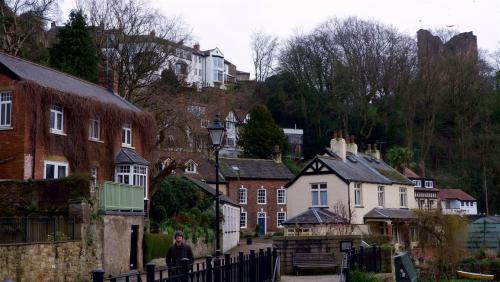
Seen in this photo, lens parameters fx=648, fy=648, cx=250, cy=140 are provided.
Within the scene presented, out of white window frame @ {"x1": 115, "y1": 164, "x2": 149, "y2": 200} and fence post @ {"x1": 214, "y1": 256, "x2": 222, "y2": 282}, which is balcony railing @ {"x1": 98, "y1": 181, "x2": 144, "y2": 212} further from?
fence post @ {"x1": 214, "y1": 256, "x2": 222, "y2": 282}

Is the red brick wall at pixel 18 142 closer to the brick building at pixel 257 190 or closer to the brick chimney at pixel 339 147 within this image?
the brick chimney at pixel 339 147

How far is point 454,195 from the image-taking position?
65312 millimetres

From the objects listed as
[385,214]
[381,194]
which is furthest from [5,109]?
[381,194]

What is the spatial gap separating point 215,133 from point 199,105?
28.4 meters

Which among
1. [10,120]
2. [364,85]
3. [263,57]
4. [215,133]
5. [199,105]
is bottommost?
[215,133]

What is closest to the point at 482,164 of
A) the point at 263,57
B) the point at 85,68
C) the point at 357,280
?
the point at 263,57

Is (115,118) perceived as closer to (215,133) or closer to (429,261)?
(215,133)

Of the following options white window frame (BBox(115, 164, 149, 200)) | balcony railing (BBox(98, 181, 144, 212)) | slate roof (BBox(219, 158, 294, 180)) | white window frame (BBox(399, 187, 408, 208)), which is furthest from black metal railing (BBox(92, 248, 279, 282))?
slate roof (BBox(219, 158, 294, 180))

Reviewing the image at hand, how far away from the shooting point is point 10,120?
26.8 m

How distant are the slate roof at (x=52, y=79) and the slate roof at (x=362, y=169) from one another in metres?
14.8

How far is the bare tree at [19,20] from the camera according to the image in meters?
40.8

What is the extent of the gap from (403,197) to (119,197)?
29.8 m

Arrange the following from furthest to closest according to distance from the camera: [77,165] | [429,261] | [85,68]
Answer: [85,68] → [429,261] → [77,165]

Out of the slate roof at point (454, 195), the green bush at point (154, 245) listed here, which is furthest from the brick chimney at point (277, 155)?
the green bush at point (154, 245)
